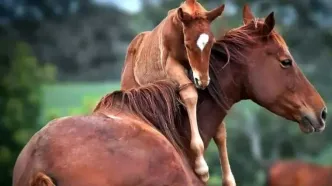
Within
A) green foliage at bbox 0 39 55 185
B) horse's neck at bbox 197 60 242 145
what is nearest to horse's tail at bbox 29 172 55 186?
horse's neck at bbox 197 60 242 145

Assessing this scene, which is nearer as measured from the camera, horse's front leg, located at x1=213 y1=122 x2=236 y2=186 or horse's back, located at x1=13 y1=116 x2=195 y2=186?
horse's back, located at x1=13 y1=116 x2=195 y2=186

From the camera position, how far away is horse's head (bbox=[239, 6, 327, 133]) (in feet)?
14.4

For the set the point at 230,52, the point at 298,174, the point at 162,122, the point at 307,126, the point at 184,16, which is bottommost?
the point at 298,174

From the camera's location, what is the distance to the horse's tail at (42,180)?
3.34 meters

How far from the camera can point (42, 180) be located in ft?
11.0

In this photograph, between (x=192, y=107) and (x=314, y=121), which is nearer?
(x=192, y=107)

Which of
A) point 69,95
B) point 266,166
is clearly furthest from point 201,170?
point 266,166

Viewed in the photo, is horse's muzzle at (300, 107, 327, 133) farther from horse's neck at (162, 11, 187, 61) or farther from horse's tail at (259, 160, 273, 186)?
horse's tail at (259, 160, 273, 186)

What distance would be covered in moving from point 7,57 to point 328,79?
516 centimetres

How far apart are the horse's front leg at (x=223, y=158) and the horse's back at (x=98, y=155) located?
0.71 m

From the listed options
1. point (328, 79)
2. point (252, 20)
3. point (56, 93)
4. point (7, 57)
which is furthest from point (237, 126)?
point (252, 20)

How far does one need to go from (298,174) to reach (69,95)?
12.5ft

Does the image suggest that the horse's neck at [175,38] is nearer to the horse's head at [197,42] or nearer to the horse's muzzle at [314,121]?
the horse's head at [197,42]

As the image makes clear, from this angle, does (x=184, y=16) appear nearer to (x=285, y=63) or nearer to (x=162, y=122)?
(x=162, y=122)
